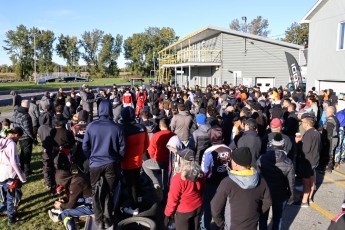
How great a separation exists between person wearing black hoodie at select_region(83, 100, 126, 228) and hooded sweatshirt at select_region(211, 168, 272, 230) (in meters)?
1.99

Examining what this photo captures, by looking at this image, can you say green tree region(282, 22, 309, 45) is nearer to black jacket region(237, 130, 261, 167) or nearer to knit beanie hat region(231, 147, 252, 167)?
black jacket region(237, 130, 261, 167)

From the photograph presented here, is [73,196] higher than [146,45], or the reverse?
[146,45]

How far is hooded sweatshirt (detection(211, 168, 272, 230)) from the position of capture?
3385 mm

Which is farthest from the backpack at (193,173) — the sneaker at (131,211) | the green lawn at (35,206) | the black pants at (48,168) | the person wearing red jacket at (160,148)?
the black pants at (48,168)

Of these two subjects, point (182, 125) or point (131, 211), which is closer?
point (131, 211)

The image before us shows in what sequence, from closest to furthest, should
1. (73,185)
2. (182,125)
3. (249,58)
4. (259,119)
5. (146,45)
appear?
1. (73,185)
2. (182,125)
3. (259,119)
4. (249,58)
5. (146,45)

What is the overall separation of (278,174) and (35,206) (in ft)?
16.3

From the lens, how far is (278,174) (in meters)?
4.36

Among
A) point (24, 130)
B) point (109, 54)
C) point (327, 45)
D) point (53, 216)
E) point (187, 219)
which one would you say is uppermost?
point (109, 54)

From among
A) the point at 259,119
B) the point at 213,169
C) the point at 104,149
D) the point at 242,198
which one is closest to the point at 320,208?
the point at 259,119

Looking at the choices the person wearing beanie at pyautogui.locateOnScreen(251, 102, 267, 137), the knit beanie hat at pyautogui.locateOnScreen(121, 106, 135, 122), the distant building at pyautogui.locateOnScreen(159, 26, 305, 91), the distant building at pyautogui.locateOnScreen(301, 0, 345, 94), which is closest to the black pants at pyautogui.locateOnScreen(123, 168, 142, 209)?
the knit beanie hat at pyautogui.locateOnScreen(121, 106, 135, 122)

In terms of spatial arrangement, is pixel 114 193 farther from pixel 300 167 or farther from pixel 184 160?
pixel 300 167

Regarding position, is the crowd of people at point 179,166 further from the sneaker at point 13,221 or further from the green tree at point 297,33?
the green tree at point 297,33

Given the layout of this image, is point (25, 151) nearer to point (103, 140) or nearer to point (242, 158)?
point (103, 140)
